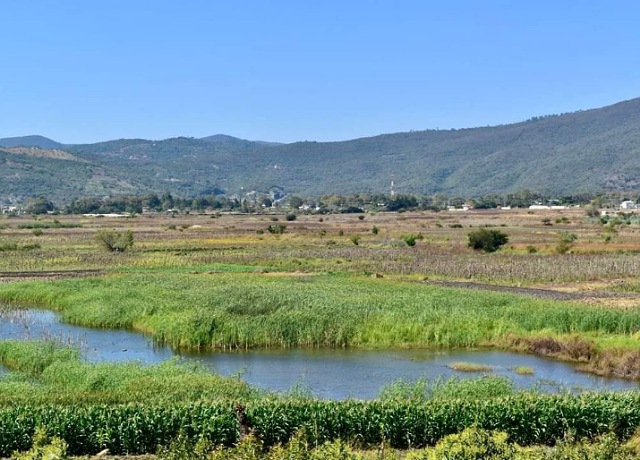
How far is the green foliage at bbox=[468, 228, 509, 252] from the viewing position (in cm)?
7912

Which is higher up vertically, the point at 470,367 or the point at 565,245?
the point at 565,245

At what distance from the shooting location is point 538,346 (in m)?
35.2

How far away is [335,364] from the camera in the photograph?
32750 mm

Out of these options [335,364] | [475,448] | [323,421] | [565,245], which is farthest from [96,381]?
[565,245]

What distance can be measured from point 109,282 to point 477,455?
38377 millimetres

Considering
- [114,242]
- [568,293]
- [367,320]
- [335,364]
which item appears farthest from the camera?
[114,242]

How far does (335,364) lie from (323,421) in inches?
463

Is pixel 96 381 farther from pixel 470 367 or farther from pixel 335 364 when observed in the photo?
pixel 470 367

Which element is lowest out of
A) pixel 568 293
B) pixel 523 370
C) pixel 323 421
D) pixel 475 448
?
pixel 523 370

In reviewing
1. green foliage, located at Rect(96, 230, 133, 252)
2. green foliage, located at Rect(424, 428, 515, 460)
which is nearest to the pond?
green foliage, located at Rect(424, 428, 515, 460)

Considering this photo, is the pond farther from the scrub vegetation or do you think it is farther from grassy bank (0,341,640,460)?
grassy bank (0,341,640,460)

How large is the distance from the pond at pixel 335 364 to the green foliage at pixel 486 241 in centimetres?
4457

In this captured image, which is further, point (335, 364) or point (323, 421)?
point (335, 364)

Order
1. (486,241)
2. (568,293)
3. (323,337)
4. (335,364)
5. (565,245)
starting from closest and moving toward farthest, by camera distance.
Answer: (335,364) → (323,337) → (568,293) → (565,245) → (486,241)
